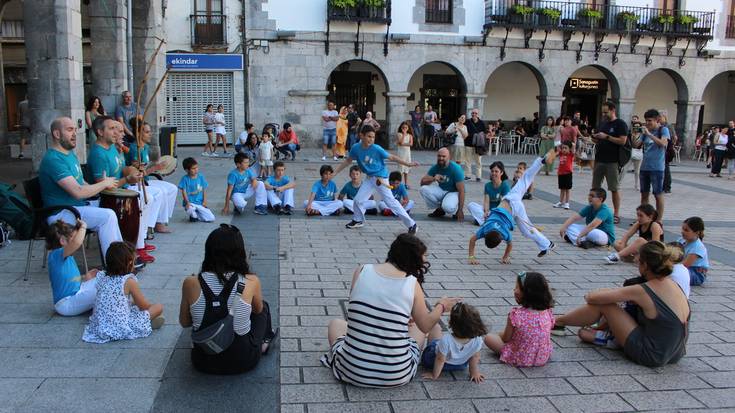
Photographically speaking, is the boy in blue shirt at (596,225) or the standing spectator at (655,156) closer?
the boy in blue shirt at (596,225)

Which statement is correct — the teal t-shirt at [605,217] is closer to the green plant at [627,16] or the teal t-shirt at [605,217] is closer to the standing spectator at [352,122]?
the standing spectator at [352,122]

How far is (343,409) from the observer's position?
3.94m

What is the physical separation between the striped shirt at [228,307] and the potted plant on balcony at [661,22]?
25.3 metres

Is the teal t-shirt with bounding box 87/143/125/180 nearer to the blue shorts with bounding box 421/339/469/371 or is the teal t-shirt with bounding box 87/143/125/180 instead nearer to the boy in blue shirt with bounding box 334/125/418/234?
the boy in blue shirt with bounding box 334/125/418/234

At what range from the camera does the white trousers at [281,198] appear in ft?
35.3

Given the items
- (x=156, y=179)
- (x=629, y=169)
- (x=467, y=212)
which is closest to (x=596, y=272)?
(x=467, y=212)

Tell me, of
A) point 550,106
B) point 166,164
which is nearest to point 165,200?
point 166,164

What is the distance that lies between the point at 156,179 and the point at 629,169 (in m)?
15.0

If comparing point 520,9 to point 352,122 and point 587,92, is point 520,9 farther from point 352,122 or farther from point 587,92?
point 352,122

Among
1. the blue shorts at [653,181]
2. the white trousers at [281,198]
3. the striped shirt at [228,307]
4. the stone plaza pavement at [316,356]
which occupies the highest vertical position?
the blue shorts at [653,181]

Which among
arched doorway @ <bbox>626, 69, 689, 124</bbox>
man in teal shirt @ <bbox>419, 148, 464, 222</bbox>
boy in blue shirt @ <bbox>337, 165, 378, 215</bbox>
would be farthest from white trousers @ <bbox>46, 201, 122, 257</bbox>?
arched doorway @ <bbox>626, 69, 689, 124</bbox>

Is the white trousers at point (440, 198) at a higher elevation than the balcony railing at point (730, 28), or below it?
below

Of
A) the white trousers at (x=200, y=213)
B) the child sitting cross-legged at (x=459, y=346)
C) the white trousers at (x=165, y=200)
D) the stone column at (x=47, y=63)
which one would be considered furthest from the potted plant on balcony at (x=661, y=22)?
the child sitting cross-legged at (x=459, y=346)

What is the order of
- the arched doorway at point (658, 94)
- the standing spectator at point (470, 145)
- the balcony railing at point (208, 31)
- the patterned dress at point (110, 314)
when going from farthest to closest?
the arched doorway at point (658, 94) < the balcony railing at point (208, 31) < the standing spectator at point (470, 145) < the patterned dress at point (110, 314)
